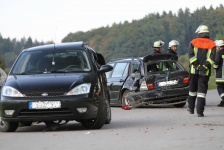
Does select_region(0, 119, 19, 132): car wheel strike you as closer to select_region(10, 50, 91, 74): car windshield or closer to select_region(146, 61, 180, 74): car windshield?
select_region(10, 50, 91, 74): car windshield

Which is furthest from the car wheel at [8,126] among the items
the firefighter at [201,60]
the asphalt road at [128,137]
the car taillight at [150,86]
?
the car taillight at [150,86]

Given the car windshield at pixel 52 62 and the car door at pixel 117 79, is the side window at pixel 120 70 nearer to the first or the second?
the car door at pixel 117 79

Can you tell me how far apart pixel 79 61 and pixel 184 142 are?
407 centimetres

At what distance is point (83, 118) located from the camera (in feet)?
39.9

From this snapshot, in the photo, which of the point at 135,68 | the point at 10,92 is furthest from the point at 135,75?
the point at 10,92

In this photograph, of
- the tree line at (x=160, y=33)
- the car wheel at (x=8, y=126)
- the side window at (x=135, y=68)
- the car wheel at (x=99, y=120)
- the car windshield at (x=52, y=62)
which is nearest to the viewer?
the car wheel at (x=99, y=120)

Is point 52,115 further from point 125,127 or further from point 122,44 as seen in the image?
point 122,44

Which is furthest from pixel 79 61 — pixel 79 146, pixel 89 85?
pixel 79 146

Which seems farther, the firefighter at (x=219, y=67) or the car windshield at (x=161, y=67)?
the firefighter at (x=219, y=67)

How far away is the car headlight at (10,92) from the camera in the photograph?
1210 centimetres

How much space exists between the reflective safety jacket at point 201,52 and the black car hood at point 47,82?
3.81 meters

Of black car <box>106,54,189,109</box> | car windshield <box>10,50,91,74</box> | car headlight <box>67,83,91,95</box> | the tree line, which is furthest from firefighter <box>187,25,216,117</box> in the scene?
the tree line

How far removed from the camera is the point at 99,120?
1248 centimetres

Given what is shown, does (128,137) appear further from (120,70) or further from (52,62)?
(120,70)
